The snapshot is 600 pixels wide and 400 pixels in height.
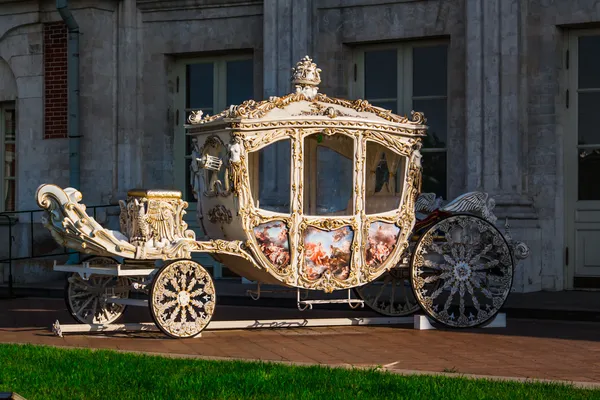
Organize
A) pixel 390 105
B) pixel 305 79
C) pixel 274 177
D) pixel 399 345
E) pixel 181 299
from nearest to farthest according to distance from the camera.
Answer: pixel 399 345 → pixel 181 299 → pixel 305 79 → pixel 274 177 → pixel 390 105

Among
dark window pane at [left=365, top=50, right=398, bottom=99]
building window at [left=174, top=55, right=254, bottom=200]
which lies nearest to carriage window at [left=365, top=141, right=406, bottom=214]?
dark window pane at [left=365, top=50, right=398, bottom=99]

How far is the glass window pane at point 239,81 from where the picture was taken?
1889 centimetres

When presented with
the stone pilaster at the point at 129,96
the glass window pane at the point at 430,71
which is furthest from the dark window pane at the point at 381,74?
the stone pilaster at the point at 129,96

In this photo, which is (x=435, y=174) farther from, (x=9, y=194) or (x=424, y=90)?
(x=9, y=194)

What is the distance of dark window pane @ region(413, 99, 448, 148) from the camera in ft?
56.5

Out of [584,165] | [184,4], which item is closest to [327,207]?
[584,165]

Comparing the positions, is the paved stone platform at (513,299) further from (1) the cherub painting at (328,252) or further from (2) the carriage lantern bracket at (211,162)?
(2) the carriage lantern bracket at (211,162)

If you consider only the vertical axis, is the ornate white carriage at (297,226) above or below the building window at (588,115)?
below

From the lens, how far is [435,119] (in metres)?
17.3

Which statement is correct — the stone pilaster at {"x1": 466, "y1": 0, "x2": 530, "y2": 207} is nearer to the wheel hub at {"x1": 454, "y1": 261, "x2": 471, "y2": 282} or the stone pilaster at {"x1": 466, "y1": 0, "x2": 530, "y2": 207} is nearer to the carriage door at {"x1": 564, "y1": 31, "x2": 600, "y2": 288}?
the carriage door at {"x1": 564, "y1": 31, "x2": 600, "y2": 288}

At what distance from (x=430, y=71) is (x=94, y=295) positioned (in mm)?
7273

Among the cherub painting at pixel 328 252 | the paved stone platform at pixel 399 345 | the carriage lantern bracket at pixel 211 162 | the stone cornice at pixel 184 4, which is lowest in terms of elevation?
the paved stone platform at pixel 399 345

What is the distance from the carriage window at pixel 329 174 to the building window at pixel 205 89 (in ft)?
22.9

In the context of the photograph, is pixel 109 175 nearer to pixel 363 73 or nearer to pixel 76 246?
pixel 363 73
